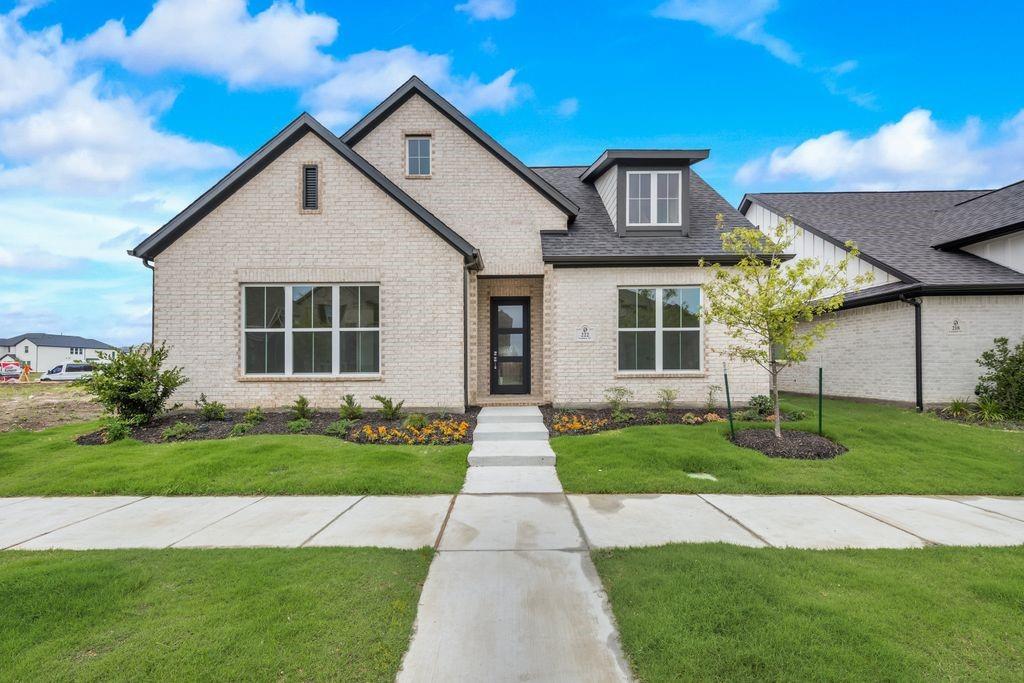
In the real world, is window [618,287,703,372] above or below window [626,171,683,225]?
below

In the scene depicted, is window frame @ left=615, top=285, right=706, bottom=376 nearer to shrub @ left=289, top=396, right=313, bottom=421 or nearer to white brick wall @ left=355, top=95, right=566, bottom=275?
white brick wall @ left=355, top=95, right=566, bottom=275

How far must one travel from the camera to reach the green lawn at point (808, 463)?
6270mm

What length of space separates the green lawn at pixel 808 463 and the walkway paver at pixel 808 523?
413 mm

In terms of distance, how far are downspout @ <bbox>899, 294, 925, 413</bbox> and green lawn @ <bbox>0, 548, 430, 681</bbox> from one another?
1376cm

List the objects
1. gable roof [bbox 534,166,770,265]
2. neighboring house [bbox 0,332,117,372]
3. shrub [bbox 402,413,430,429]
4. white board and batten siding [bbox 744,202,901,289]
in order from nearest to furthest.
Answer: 1. shrub [bbox 402,413,430,429]
2. gable roof [bbox 534,166,770,265]
3. white board and batten siding [bbox 744,202,901,289]
4. neighboring house [bbox 0,332,117,372]

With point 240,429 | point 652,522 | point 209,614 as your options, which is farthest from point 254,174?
point 652,522

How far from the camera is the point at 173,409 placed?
33.7ft

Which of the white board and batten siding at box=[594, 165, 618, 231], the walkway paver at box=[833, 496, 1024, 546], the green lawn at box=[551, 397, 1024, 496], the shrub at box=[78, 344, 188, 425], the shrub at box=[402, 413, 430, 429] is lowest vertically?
the walkway paver at box=[833, 496, 1024, 546]

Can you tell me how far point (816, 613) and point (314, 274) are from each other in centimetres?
1041

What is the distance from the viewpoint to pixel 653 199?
12.3 meters

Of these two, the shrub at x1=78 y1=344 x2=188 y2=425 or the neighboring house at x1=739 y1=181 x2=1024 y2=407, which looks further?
the neighboring house at x1=739 y1=181 x2=1024 y2=407

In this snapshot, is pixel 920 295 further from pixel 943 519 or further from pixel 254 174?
pixel 254 174

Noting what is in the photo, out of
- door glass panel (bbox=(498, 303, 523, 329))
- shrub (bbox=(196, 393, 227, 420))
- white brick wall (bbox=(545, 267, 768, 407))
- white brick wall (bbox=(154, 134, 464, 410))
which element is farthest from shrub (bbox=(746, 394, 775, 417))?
shrub (bbox=(196, 393, 227, 420))

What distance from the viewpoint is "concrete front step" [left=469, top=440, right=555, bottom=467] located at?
24.7 feet
